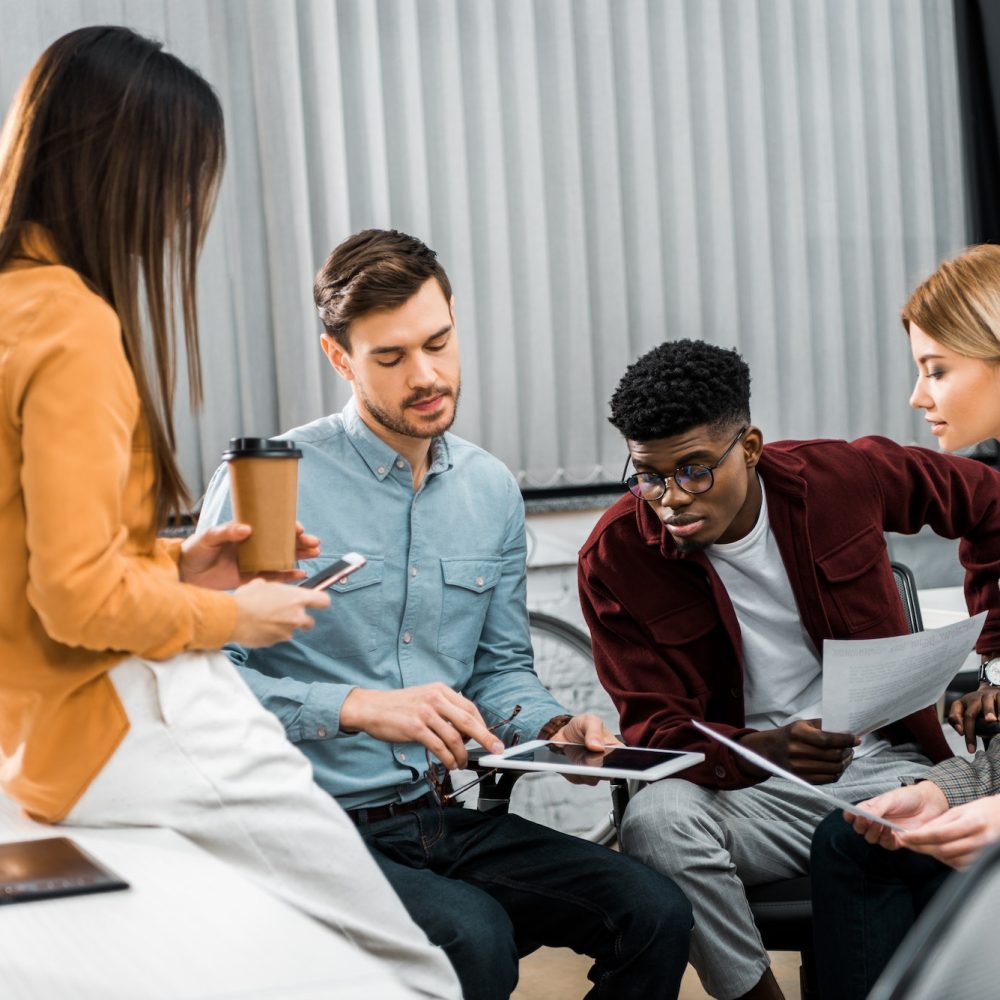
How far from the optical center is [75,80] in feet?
3.96

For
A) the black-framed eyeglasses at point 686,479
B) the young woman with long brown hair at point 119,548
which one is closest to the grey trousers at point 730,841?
the black-framed eyeglasses at point 686,479

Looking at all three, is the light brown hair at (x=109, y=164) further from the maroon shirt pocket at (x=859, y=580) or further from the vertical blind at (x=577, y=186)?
the vertical blind at (x=577, y=186)

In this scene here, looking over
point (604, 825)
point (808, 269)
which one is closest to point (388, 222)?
point (808, 269)

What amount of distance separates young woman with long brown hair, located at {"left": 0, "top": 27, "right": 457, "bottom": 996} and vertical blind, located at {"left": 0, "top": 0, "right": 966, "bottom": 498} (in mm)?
1861

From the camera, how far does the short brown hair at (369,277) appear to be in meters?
1.92

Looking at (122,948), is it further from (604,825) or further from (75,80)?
(604,825)

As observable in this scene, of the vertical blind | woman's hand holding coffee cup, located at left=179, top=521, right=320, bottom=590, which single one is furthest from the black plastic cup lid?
the vertical blind

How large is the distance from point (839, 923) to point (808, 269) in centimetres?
220

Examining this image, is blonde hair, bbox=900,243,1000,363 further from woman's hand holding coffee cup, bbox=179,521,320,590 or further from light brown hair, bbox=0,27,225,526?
light brown hair, bbox=0,27,225,526

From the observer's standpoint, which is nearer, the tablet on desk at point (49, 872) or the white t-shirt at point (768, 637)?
the tablet on desk at point (49, 872)

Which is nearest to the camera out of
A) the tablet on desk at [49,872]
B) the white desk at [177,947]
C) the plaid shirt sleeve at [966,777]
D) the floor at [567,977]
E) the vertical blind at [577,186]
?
the white desk at [177,947]

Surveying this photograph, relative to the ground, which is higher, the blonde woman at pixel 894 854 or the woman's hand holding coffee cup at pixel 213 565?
the woman's hand holding coffee cup at pixel 213 565

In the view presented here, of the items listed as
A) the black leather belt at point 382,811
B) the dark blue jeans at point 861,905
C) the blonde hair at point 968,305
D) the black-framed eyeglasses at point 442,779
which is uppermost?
the blonde hair at point 968,305

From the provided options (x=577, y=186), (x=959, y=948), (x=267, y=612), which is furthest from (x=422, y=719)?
(x=577, y=186)
